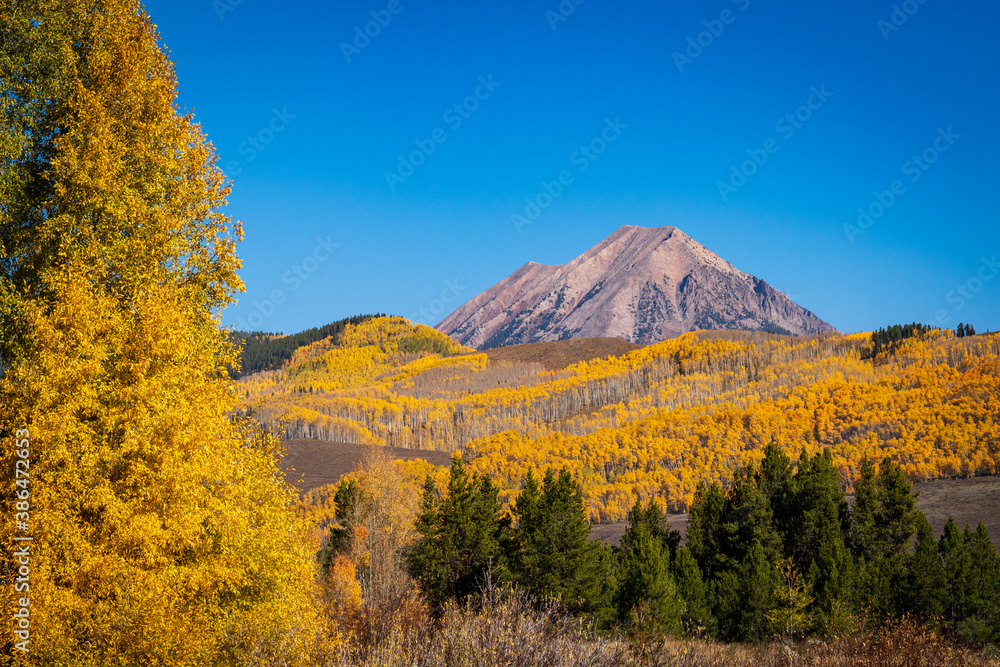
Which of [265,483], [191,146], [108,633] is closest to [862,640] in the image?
[265,483]

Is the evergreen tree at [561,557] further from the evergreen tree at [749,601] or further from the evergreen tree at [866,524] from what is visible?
→ the evergreen tree at [866,524]

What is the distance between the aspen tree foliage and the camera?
27.6 feet

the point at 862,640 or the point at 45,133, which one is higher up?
the point at 45,133

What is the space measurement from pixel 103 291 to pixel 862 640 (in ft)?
42.5

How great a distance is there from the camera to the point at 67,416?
8320 millimetres

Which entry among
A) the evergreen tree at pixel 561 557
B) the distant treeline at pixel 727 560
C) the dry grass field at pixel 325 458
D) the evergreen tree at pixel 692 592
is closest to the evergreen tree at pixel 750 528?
the distant treeline at pixel 727 560

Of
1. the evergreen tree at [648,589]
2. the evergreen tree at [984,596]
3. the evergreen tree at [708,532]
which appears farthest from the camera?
the evergreen tree at [708,532]

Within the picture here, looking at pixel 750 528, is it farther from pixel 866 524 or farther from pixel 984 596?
pixel 984 596

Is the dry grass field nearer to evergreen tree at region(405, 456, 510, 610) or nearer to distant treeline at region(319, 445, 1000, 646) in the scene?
distant treeline at region(319, 445, 1000, 646)

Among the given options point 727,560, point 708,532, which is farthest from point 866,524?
point 727,560

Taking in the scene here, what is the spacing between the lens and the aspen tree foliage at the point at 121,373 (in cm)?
841

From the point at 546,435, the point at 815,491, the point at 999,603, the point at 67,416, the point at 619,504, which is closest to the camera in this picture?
the point at 67,416

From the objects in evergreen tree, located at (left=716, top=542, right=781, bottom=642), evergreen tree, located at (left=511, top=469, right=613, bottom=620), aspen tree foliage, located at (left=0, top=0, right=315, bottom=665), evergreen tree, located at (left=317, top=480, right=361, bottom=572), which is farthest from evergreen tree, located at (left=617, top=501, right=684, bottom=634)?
aspen tree foliage, located at (left=0, top=0, right=315, bottom=665)

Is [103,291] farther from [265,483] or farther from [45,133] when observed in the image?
[265,483]
